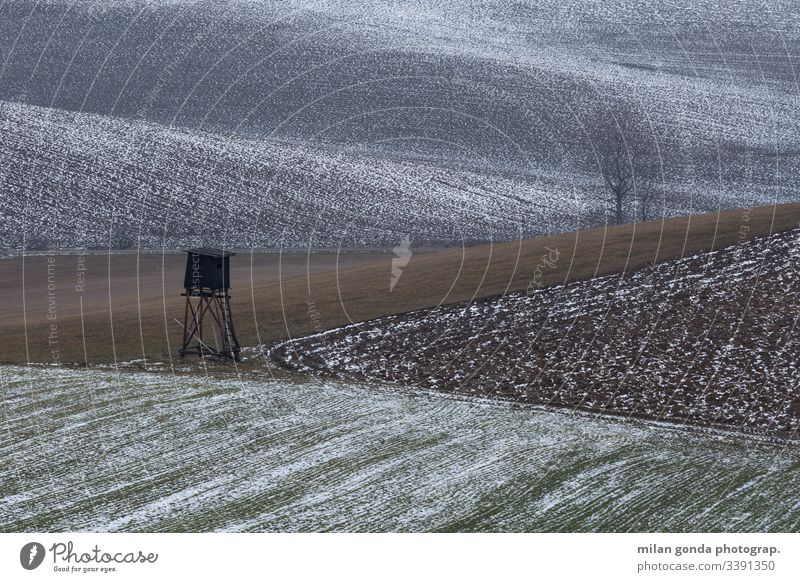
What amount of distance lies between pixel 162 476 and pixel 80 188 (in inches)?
2020

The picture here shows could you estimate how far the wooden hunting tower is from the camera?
31.0 metres

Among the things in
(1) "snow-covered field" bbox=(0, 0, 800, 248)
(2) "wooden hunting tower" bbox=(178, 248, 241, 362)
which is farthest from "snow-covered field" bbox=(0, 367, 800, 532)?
(1) "snow-covered field" bbox=(0, 0, 800, 248)

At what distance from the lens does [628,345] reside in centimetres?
3184
